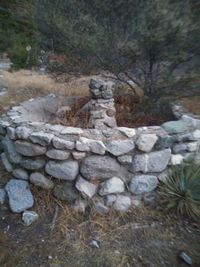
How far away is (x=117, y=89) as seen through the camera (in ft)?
15.5

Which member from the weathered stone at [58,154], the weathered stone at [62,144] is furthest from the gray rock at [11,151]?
the weathered stone at [62,144]

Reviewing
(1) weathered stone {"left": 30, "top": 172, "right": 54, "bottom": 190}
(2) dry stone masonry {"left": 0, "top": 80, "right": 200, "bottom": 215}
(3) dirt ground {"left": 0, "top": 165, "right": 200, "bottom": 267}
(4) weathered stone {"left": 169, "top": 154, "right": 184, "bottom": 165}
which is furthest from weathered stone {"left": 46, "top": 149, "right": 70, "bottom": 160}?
(4) weathered stone {"left": 169, "top": 154, "right": 184, "bottom": 165}

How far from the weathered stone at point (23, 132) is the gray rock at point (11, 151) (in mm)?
229

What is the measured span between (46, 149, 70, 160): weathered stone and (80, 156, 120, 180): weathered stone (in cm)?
18

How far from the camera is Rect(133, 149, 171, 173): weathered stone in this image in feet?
9.94

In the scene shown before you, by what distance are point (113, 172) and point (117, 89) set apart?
2025 mm

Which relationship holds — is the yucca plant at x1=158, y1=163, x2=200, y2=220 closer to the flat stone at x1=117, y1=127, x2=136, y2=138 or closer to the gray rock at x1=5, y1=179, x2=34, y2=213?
the flat stone at x1=117, y1=127, x2=136, y2=138

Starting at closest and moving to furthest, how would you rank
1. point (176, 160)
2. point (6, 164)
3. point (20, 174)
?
point (176, 160) < point (20, 174) < point (6, 164)

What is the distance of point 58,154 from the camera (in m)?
2.98

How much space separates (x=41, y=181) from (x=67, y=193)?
310mm

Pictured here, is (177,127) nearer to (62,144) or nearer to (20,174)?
(62,144)

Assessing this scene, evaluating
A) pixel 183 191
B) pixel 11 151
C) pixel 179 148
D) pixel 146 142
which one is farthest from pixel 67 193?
pixel 179 148

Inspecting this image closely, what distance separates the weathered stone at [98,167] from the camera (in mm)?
2973

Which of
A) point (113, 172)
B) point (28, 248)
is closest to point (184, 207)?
point (113, 172)
